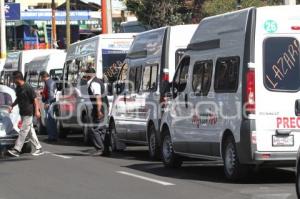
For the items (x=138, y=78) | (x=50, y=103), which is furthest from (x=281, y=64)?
(x=50, y=103)

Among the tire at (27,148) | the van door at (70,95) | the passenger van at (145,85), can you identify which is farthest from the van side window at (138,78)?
the van door at (70,95)

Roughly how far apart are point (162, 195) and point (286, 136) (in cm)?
209

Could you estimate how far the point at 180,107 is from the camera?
1348cm

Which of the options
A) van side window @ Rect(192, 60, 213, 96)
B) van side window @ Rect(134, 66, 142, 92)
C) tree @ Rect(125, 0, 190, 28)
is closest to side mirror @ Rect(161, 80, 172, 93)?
van side window @ Rect(192, 60, 213, 96)

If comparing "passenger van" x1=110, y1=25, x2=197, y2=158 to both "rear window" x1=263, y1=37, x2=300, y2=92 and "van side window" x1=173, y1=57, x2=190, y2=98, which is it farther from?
"rear window" x1=263, y1=37, x2=300, y2=92

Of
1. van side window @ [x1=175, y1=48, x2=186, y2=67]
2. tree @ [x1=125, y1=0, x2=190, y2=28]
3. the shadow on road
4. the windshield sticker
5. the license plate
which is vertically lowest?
the shadow on road

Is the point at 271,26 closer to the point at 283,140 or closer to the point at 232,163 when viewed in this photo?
the point at 283,140

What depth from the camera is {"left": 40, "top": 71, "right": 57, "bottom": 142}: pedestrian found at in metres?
21.6

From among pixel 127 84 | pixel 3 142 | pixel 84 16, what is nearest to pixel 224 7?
pixel 127 84

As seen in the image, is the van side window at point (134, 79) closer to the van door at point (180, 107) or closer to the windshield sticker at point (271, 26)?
the van door at point (180, 107)

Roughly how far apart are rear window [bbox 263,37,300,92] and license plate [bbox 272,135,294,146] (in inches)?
27.7

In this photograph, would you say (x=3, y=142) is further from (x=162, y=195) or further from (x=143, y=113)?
(x=162, y=195)

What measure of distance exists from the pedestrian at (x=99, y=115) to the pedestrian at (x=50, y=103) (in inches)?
194

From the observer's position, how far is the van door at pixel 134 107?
1616cm
